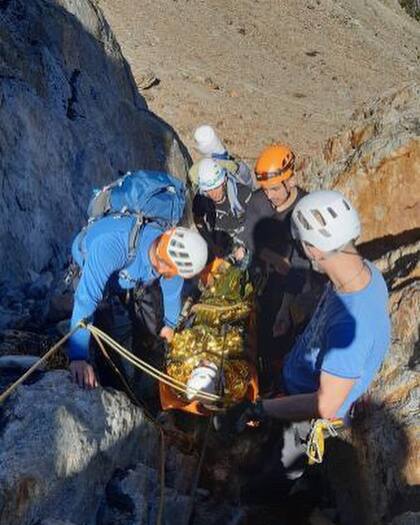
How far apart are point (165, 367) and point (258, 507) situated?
4.75ft

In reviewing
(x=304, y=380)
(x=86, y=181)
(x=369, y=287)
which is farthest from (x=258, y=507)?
(x=86, y=181)

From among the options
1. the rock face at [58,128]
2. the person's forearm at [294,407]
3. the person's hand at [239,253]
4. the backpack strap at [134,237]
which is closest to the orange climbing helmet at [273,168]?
the person's hand at [239,253]

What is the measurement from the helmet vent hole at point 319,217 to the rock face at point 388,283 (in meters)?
1.88

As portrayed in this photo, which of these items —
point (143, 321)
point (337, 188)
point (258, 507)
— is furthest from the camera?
point (337, 188)

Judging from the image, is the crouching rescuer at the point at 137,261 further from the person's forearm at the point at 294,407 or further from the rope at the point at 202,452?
the person's forearm at the point at 294,407

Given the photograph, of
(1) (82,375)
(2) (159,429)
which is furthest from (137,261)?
(2) (159,429)

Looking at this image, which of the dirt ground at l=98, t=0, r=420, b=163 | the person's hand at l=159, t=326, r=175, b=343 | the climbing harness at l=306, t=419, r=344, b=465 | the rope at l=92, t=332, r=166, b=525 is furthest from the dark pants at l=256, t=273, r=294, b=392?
the dirt ground at l=98, t=0, r=420, b=163

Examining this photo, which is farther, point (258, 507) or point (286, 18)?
point (286, 18)

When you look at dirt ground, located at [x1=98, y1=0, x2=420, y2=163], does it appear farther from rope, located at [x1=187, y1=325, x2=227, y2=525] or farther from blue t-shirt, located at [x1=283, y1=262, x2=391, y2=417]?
blue t-shirt, located at [x1=283, y1=262, x2=391, y2=417]

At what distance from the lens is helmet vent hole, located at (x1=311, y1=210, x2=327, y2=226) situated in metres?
4.26

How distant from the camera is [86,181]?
334 inches

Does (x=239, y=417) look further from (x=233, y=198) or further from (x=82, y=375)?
(x=233, y=198)

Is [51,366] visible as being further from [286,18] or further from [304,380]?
[286,18]

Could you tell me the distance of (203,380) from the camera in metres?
5.78
